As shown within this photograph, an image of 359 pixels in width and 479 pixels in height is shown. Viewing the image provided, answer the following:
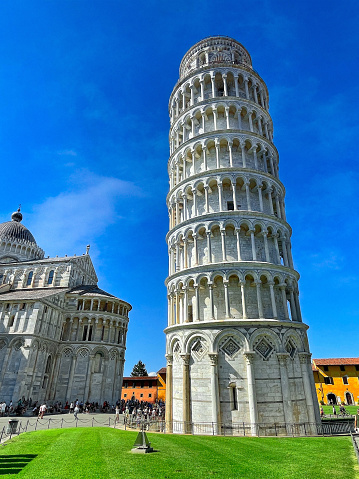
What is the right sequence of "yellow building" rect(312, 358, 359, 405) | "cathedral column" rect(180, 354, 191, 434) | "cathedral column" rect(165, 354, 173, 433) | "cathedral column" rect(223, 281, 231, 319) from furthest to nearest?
"yellow building" rect(312, 358, 359, 405), "cathedral column" rect(223, 281, 231, 319), "cathedral column" rect(165, 354, 173, 433), "cathedral column" rect(180, 354, 191, 434)

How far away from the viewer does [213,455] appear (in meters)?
13.0

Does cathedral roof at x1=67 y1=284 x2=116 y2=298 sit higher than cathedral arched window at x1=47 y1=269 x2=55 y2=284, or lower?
lower

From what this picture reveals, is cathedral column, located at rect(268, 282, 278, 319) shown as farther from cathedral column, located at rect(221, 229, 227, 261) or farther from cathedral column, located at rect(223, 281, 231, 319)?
cathedral column, located at rect(221, 229, 227, 261)

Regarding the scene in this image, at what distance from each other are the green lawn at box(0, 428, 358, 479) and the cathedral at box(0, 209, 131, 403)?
882 inches

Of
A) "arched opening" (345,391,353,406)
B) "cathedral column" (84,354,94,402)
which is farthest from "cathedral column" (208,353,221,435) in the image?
"arched opening" (345,391,353,406)

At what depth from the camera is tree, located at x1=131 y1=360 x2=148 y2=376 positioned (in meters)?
81.9

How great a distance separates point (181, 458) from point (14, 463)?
6.58 m

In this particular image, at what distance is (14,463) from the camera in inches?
461

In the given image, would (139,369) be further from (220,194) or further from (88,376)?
(220,194)

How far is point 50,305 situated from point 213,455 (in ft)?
115

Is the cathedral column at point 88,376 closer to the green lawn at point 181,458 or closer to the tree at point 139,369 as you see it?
the green lawn at point 181,458

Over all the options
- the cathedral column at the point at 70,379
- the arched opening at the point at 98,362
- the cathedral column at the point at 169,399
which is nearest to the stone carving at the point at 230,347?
the cathedral column at the point at 169,399

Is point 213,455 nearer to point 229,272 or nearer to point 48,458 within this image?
point 48,458

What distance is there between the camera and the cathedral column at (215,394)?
66.7 feet
